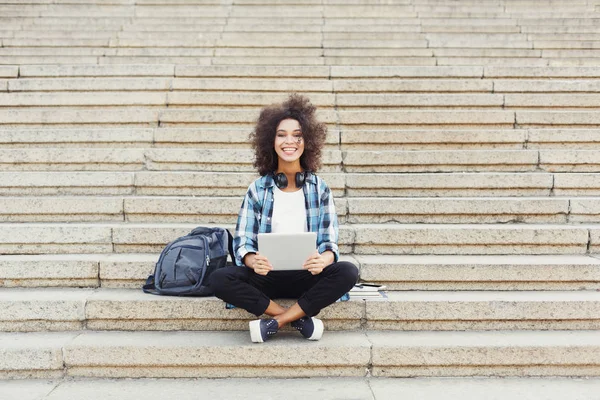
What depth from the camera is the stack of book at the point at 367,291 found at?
3533mm

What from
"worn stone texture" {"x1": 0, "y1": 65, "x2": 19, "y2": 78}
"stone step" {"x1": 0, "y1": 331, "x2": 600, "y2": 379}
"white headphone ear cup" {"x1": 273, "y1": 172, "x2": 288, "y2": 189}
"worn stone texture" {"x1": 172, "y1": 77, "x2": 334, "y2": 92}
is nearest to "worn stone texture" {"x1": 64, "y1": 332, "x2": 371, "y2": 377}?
"stone step" {"x1": 0, "y1": 331, "x2": 600, "y2": 379}

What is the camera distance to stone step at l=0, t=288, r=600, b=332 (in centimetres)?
341

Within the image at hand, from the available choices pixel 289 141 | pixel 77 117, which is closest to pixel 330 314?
pixel 289 141

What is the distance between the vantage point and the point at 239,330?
3.45 m

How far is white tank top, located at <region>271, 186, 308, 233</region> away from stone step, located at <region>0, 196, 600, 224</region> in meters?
0.93

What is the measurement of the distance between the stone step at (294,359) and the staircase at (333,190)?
0.01 metres

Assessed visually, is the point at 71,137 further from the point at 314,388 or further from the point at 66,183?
the point at 314,388

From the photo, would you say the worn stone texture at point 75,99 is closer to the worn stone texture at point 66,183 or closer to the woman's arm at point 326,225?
the worn stone texture at point 66,183

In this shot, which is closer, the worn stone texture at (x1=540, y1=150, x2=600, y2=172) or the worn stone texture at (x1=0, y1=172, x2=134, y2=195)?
the worn stone texture at (x1=0, y1=172, x2=134, y2=195)

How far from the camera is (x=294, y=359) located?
314 centimetres

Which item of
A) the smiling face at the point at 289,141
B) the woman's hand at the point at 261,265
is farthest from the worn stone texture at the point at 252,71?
the woman's hand at the point at 261,265

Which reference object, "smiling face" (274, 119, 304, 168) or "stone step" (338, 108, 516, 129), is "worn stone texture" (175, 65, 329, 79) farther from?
"smiling face" (274, 119, 304, 168)

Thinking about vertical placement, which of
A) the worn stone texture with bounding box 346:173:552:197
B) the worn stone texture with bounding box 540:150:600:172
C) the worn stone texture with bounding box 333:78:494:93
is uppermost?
the worn stone texture with bounding box 333:78:494:93

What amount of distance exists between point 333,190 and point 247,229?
140 centimetres
